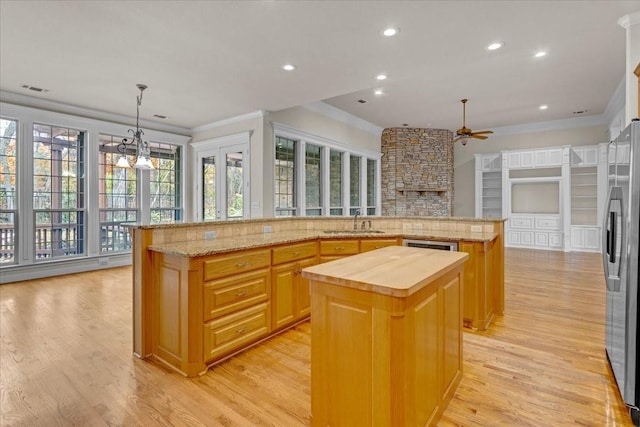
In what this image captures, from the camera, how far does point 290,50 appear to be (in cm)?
348

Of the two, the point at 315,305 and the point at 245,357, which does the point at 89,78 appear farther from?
the point at 315,305

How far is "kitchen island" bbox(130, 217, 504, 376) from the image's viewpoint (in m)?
2.38

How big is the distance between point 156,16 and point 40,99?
401cm

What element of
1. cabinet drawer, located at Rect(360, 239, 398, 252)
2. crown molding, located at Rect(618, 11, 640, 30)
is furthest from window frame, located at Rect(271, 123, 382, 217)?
crown molding, located at Rect(618, 11, 640, 30)

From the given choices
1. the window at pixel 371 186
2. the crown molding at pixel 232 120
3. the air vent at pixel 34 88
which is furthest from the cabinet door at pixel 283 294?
the window at pixel 371 186

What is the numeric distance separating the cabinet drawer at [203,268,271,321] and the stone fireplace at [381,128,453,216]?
6351 millimetres

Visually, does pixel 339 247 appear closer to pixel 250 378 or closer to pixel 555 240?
pixel 250 378

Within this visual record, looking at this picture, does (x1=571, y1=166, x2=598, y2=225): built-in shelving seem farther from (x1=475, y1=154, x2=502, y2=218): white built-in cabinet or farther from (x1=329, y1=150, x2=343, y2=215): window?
(x1=329, y1=150, x2=343, y2=215): window

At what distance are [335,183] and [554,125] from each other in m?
5.95

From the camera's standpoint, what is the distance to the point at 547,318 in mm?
3521

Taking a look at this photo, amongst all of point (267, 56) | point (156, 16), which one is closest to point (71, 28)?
point (156, 16)

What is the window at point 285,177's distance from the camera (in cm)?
604

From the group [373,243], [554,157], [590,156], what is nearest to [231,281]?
[373,243]

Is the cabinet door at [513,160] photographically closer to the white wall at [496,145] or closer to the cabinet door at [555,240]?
the white wall at [496,145]
